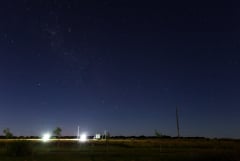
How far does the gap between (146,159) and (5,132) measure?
393 ft

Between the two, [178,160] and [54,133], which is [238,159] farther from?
[54,133]

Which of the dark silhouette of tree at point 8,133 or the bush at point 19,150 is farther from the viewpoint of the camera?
the dark silhouette of tree at point 8,133

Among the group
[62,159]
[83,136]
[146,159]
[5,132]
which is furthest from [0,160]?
[5,132]

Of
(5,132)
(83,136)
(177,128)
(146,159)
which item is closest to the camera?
(146,159)

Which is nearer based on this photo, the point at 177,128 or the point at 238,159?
the point at 238,159

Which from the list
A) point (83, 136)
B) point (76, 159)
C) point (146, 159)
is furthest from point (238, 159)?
point (83, 136)

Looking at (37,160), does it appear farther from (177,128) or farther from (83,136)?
(83,136)

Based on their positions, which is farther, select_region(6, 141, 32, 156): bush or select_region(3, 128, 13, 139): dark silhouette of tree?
select_region(3, 128, 13, 139): dark silhouette of tree

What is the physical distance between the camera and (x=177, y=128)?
7038 cm

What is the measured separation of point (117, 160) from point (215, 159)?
1056cm

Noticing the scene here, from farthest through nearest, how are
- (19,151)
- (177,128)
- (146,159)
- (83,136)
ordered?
(83,136), (177,128), (19,151), (146,159)

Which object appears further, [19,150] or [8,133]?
[8,133]

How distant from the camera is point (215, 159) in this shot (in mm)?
36812

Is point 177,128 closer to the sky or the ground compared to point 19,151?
closer to the sky
